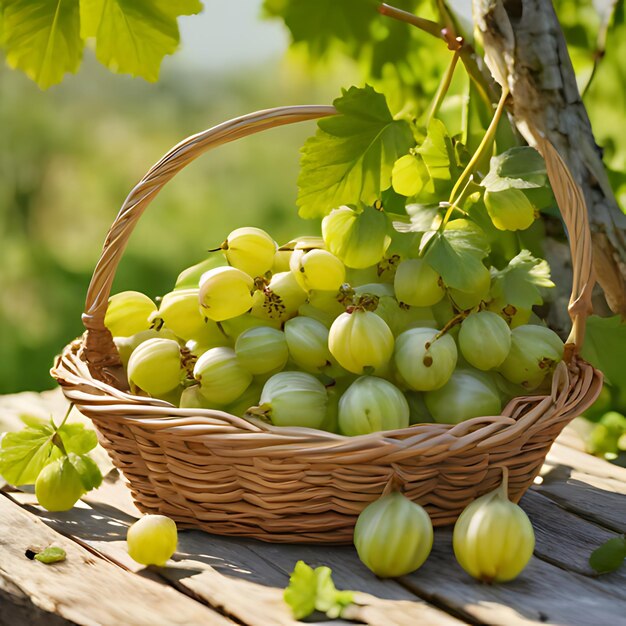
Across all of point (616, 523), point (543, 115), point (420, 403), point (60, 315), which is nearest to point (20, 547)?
point (420, 403)

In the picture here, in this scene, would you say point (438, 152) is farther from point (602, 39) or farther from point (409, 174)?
point (602, 39)

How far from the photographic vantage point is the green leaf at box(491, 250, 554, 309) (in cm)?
75

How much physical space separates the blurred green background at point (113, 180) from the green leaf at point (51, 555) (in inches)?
42.4

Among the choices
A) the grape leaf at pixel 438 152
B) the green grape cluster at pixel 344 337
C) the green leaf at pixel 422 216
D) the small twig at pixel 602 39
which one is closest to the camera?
the green grape cluster at pixel 344 337

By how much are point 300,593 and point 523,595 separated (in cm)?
17

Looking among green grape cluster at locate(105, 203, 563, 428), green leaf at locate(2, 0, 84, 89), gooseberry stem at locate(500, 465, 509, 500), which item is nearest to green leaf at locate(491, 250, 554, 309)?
green grape cluster at locate(105, 203, 563, 428)

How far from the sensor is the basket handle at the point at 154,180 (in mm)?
775

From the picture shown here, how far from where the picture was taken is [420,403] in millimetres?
739

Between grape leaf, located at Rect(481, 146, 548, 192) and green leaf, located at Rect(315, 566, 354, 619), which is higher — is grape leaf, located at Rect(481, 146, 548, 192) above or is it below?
above

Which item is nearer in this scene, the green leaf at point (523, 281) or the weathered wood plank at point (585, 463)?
the green leaf at point (523, 281)

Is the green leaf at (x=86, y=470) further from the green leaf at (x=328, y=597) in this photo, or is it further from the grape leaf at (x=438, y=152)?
the grape leaf at (x=438, y=152)

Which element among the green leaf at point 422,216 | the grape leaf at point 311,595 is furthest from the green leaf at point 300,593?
the green leaf at point 422,216

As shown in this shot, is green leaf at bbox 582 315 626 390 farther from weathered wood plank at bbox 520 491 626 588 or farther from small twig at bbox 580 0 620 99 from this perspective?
small twig at bbox 580 0 620 99

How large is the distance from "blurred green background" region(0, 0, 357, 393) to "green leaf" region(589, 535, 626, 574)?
1.14 metres
